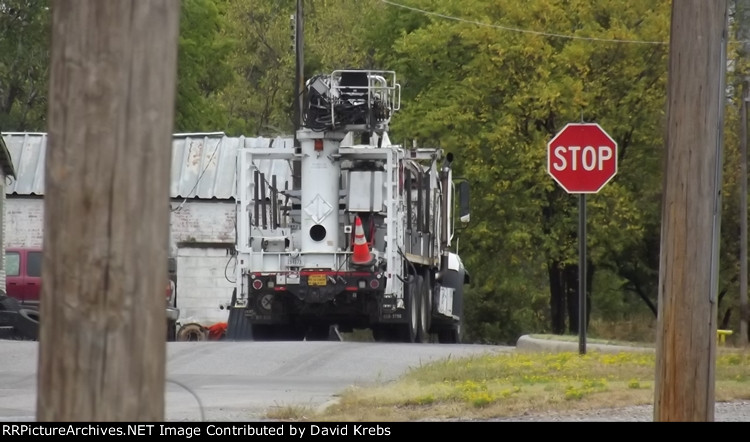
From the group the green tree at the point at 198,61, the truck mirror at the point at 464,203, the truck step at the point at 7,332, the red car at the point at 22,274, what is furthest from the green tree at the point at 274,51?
the truck step at the point at 7,332

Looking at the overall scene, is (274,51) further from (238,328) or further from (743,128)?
(238,328)

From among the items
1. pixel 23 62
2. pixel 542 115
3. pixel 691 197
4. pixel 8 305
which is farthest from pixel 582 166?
pixel 23 62

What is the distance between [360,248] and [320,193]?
40.6 inches

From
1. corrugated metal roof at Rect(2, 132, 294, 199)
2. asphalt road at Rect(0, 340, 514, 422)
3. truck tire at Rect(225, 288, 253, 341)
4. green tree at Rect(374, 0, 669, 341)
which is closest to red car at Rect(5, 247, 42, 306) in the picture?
corrugated metal roof at Rect(2, 132, 294, 199)

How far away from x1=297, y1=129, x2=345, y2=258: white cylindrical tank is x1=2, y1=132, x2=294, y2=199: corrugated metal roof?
14179mm

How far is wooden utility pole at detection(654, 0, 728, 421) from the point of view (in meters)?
9.51

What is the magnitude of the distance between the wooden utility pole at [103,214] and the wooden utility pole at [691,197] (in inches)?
200

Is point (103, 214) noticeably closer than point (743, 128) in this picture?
Yes

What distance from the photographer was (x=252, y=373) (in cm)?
1669

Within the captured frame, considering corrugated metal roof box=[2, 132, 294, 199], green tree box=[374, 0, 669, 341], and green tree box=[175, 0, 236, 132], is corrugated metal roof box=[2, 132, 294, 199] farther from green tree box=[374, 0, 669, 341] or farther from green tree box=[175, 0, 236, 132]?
green tree box=[175, 0, 236, 132]
